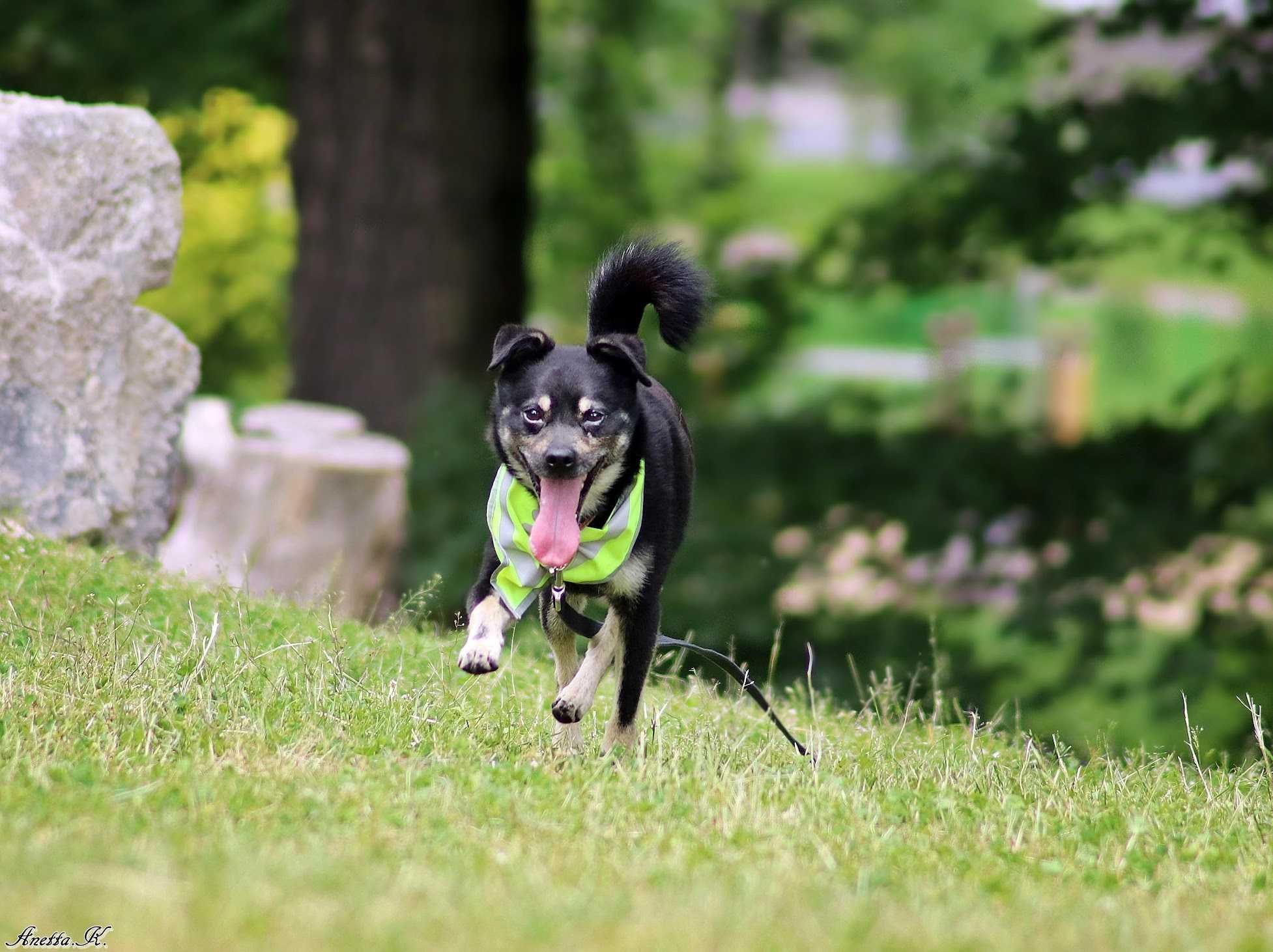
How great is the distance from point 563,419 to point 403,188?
6.46m

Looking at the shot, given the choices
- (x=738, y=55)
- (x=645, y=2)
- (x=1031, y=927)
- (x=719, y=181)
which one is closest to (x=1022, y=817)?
(x=1031, y=927)

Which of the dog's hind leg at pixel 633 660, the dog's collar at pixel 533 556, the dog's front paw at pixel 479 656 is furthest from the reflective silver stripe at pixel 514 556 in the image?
the dog's hind leg at pixel 633 660

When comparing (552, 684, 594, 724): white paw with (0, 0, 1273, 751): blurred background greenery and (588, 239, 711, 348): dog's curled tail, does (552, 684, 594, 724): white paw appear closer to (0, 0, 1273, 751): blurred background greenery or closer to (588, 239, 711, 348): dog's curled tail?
(588, 239, 711, 348): dog's curled tail

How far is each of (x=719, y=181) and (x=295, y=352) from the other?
10830 mm

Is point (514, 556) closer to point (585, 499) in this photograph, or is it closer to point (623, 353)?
point (585, 499)

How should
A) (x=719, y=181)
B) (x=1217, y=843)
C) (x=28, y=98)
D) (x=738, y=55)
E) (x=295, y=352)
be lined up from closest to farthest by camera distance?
1. (x=1217, y=843)
2. (x=28, y=98)
3. (x=295, y=352)
4. (x=719, y=181)
5. (x=738, y=55)

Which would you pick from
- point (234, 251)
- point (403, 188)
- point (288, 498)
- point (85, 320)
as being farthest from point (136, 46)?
point (85, 320)

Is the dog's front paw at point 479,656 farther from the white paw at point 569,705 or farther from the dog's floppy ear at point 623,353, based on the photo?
the dog's floppy ear at point 623,353

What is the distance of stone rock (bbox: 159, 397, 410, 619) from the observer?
31.7 ft

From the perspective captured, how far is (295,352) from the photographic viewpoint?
1133 centimetres

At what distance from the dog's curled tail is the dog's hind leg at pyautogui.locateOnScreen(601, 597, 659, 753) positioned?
0.87 meters

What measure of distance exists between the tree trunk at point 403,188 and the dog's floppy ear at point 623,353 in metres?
6.18

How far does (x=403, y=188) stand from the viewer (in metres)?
10.9

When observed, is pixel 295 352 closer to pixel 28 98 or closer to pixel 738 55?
pixel 28 98
